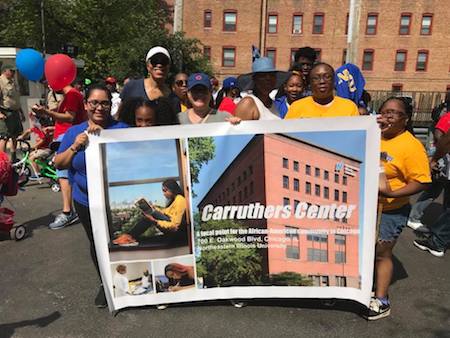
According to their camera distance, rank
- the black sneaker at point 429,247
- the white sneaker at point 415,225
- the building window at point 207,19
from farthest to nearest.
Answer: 1. the building window at point 207,19
2. the white sneaker at point 415,225
3. the black sneaker at point 429,247

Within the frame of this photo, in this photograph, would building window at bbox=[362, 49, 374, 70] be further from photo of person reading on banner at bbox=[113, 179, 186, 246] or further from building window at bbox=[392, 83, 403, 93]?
photo of person reading on banner at bbox=[113, 179, 186, 246]

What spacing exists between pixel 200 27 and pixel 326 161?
126ft

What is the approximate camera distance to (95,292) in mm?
3531

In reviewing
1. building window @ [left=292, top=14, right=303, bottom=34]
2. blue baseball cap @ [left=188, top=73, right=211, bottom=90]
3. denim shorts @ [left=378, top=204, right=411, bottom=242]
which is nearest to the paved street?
denim shorts @ [left=378, top=204, right=411, bottom=242]

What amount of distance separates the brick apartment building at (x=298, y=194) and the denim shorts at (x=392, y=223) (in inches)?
11.8

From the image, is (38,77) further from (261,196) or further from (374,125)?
(374,125)

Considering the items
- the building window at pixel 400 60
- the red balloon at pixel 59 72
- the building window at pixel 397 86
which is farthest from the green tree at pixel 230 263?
the building window at pixel 400 60

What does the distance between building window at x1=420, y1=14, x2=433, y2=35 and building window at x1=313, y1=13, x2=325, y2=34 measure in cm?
909

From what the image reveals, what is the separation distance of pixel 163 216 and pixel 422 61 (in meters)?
40.6

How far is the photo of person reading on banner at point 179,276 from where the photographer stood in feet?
9.88

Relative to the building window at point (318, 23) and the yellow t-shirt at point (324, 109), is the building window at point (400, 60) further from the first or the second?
the yellow t-shirt at point (324, 109)

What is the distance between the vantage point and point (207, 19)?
3847cm

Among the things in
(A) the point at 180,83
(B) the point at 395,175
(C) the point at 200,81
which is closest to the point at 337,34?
(A) the point at 180,83

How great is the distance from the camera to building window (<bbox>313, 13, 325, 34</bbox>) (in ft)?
123
